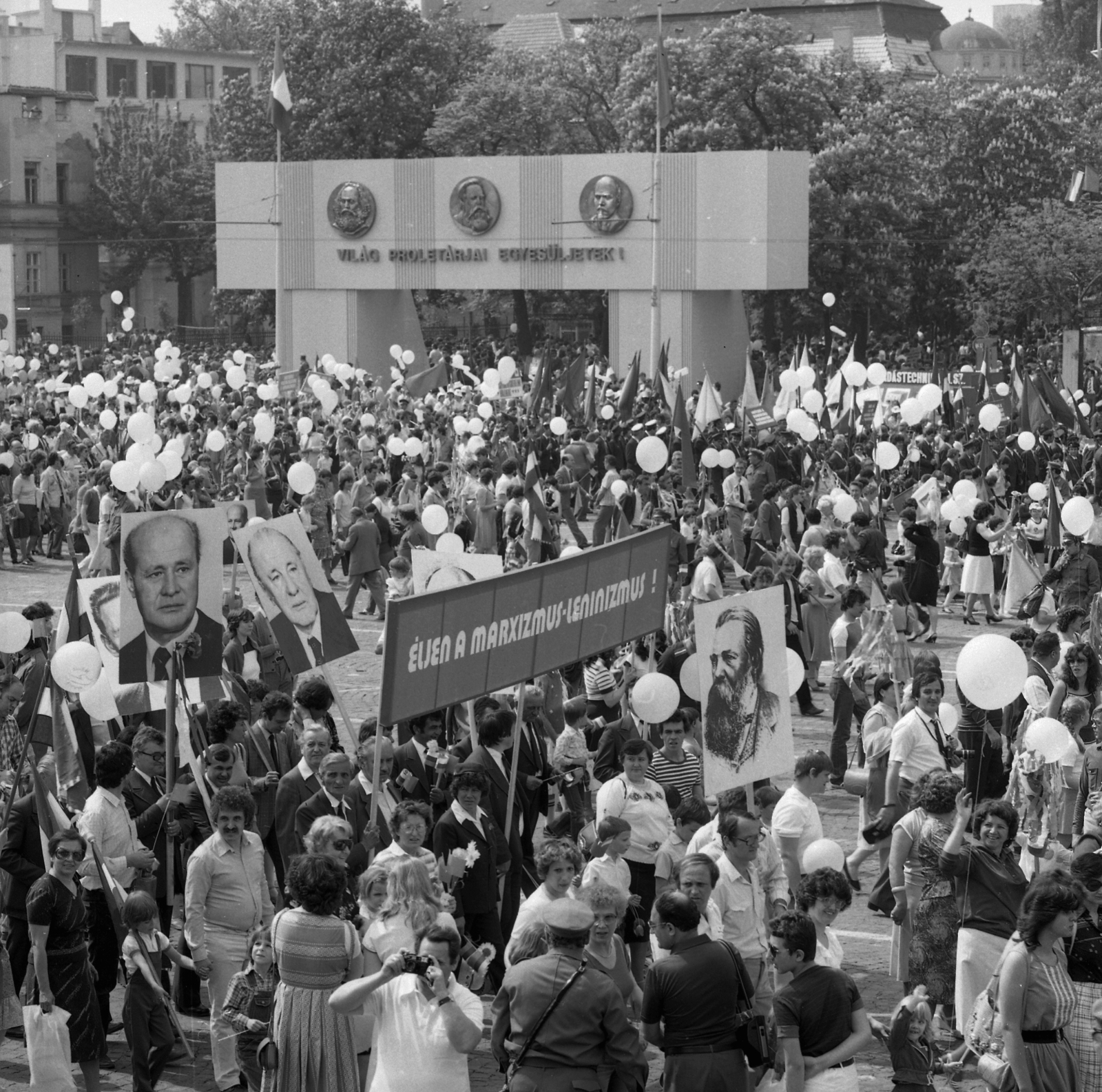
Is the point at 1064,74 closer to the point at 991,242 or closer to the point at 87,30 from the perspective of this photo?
the point at 991,242

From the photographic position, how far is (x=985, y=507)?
18.7m

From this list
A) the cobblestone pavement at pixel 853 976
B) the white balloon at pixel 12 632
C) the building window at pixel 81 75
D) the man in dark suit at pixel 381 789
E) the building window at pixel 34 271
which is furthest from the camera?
the building window at pixel 81 75

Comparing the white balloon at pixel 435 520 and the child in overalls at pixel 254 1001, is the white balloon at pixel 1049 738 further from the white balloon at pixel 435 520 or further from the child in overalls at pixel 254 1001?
the white balloon at pixel 435 520

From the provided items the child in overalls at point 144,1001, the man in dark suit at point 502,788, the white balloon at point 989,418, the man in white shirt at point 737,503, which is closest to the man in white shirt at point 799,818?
the man in dark suit at point 502,788

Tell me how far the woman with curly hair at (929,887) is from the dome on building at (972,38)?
14929 cm

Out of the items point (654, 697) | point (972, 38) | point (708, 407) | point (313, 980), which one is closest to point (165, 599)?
point (654, 697)

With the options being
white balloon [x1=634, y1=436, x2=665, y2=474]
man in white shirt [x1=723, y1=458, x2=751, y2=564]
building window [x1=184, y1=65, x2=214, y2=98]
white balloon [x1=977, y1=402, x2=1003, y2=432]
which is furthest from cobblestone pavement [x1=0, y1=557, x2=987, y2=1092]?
building window [x1=184, y1=65, x2=214, y2=98]

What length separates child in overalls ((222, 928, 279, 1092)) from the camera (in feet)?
22.9

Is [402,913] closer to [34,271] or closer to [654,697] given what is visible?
[654,697]

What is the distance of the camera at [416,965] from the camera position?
598cm

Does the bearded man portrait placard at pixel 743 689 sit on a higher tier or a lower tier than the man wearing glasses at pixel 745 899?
higher

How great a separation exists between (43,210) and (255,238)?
27.2m

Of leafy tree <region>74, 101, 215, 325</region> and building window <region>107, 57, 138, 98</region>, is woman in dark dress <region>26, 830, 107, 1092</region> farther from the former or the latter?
building window <region>107, 57, 138, 98</region>

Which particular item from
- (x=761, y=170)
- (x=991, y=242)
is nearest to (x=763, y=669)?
(x=761, y=170)
